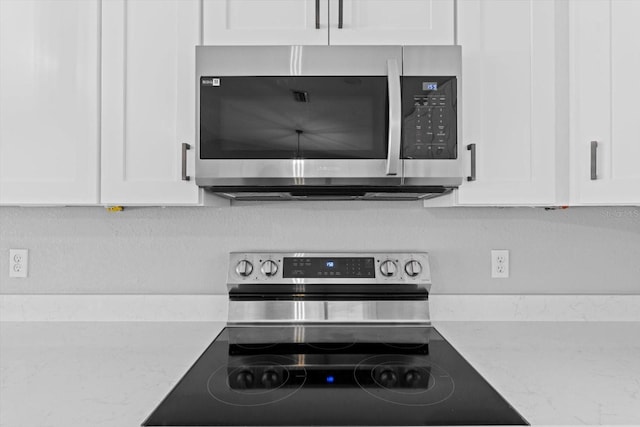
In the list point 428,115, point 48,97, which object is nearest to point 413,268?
point 428,115

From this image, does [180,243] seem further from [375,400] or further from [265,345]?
[375,400]

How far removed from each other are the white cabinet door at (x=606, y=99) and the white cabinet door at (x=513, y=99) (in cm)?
7

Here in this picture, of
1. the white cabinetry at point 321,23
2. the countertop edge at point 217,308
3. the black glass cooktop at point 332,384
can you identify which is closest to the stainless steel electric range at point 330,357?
the black glass cooktop at point 332,384

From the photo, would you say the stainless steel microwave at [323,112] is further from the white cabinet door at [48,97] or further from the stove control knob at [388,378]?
the stove control knob at [388,378]

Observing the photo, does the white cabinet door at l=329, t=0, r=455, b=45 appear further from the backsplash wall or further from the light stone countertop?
the light stone countertop

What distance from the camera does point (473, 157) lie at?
3.75 ft

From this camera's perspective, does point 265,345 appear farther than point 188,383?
Yes

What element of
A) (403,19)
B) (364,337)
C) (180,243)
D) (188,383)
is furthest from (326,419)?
(403,19)

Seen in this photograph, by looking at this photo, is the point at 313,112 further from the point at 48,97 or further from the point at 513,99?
the point at 48,97

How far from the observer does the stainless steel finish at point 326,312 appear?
1.40 m

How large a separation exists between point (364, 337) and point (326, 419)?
1.56ft

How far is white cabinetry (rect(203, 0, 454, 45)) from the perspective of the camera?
3.83 ft

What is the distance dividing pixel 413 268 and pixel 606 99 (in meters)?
0.75

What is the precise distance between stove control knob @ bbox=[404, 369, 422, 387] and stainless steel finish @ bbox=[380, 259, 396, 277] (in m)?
0.38
